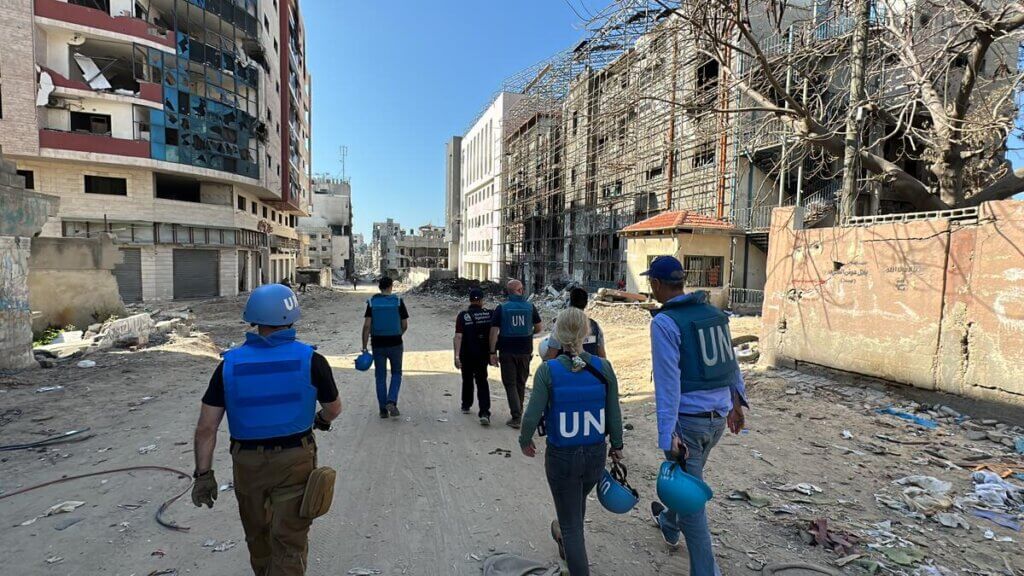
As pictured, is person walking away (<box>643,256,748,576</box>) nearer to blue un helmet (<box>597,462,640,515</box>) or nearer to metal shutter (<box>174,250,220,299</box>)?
blue un helmet (<box>597,462,640,515</box>)

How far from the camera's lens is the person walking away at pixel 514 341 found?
5.50m

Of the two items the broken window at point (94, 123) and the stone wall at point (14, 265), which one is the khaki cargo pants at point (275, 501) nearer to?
the stone wall at point (14, 265)

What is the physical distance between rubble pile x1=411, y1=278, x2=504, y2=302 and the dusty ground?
22.5 m

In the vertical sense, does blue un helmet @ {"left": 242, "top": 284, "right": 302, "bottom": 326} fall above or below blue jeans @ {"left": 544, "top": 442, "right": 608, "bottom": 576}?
above

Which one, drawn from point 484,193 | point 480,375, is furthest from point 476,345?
point 484,193

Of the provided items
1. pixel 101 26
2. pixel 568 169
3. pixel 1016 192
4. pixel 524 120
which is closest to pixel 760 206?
pixel 1016 192

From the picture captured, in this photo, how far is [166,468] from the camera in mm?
4266

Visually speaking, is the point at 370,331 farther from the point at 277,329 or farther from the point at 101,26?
the point at 101,26

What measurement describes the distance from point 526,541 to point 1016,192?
13122 mm

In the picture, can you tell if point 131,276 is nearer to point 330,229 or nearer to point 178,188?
point 178,188

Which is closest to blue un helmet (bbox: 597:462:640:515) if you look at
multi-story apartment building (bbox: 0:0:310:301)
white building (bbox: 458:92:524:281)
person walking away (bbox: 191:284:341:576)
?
person walking away (bbox: 191:284:341:576)

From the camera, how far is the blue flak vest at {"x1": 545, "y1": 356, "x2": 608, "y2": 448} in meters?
2.54

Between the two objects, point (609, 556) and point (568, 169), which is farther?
point (568, 169)

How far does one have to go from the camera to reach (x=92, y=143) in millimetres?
22016
